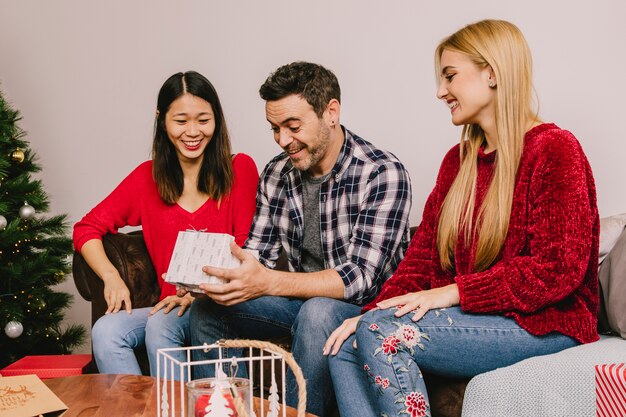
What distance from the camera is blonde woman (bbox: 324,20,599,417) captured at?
143 cm

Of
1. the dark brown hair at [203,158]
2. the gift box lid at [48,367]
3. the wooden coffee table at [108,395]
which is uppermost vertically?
the dark brown hair at [203,158]

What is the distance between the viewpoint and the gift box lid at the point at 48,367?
2.12 meters

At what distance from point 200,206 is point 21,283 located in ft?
3.12

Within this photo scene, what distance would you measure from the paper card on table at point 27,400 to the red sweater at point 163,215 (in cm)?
89

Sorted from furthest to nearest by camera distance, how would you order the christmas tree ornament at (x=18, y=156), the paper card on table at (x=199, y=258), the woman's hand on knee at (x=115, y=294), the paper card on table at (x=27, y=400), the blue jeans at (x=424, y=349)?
the christmas tree ornament at (x=18, y=156) → the woman's hand on knee at (x=115, y=294) → the paper card on table at (x=199, y=258) → the blue jeans at (x=424, y=349) → the paper card on table at (x=27, y=400)

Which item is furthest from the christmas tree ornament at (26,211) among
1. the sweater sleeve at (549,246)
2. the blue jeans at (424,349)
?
the sweater sleeve at (549,246)

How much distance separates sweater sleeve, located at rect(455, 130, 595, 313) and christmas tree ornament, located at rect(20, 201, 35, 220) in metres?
1.91

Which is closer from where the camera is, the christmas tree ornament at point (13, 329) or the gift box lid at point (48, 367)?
the gift box lid at point (48, 367)


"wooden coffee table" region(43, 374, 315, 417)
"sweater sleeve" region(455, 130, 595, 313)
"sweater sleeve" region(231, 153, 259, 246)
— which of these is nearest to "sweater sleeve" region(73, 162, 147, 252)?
"sweater sleeve" region(231, 153, 259, 246)

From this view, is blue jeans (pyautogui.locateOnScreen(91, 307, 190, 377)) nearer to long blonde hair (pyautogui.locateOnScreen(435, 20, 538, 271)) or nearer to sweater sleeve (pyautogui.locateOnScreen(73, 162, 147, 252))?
sweater sleeve (pyautogui.locateOnScreen(73, 162, 147, 252))

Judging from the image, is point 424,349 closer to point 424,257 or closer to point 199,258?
point 424,257

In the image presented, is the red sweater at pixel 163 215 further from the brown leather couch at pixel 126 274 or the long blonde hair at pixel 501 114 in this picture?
the long blonde hair at pixel 501 114

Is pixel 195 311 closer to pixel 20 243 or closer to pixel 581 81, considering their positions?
pixel 20 243

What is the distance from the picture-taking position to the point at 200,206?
7.73 feet
